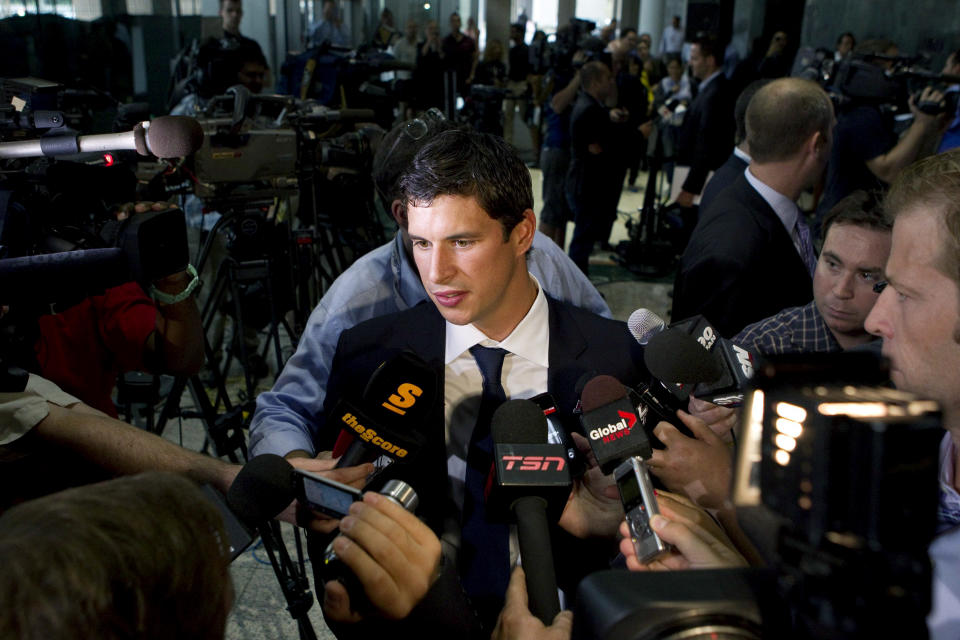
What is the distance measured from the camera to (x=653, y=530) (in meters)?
0.88

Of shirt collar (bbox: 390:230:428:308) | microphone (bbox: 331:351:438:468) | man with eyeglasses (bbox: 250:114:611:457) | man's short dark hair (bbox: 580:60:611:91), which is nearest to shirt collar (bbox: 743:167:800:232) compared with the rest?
man with eyeglasses (bbox: 250:114:611:457)

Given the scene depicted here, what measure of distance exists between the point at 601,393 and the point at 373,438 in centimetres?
37

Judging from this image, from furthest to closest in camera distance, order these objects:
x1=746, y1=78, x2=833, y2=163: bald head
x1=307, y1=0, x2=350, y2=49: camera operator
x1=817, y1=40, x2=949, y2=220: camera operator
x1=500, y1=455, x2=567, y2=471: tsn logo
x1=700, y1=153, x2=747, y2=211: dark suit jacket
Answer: x1=307, y1=0, x2=350, y2=49: camera operator → x1=817, y1=40, x2=949, y2=220: camera operator → x1=700, y1=153, x2=747, y2=211: dark suit jacket → x1=746, y1=78, x2=833, y2=163: bald head → x1=500, y1=455, x2=567, y2=471: tsn logo

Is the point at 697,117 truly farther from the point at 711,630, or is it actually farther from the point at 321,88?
the point at 711,630

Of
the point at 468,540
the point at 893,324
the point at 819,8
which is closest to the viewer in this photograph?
the point at 893,324

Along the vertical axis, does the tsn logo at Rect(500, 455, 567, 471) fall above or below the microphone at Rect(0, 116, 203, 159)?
below

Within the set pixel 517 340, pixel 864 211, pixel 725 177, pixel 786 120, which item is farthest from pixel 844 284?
pixel 725 177

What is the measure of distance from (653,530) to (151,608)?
1.89 feet

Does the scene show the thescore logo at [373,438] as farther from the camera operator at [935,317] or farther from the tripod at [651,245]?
the tripod at [651,245]

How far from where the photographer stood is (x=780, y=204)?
2.33 metres

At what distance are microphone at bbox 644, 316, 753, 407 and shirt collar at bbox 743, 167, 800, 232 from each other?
48.8 inches

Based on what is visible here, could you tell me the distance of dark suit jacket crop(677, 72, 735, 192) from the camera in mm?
4820

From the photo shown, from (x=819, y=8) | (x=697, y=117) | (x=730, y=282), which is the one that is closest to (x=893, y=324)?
(x=730, y=282)

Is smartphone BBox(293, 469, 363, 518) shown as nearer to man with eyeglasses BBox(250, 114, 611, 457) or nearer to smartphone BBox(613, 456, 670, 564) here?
smartphone BBox(613, 456, 670, 564)
